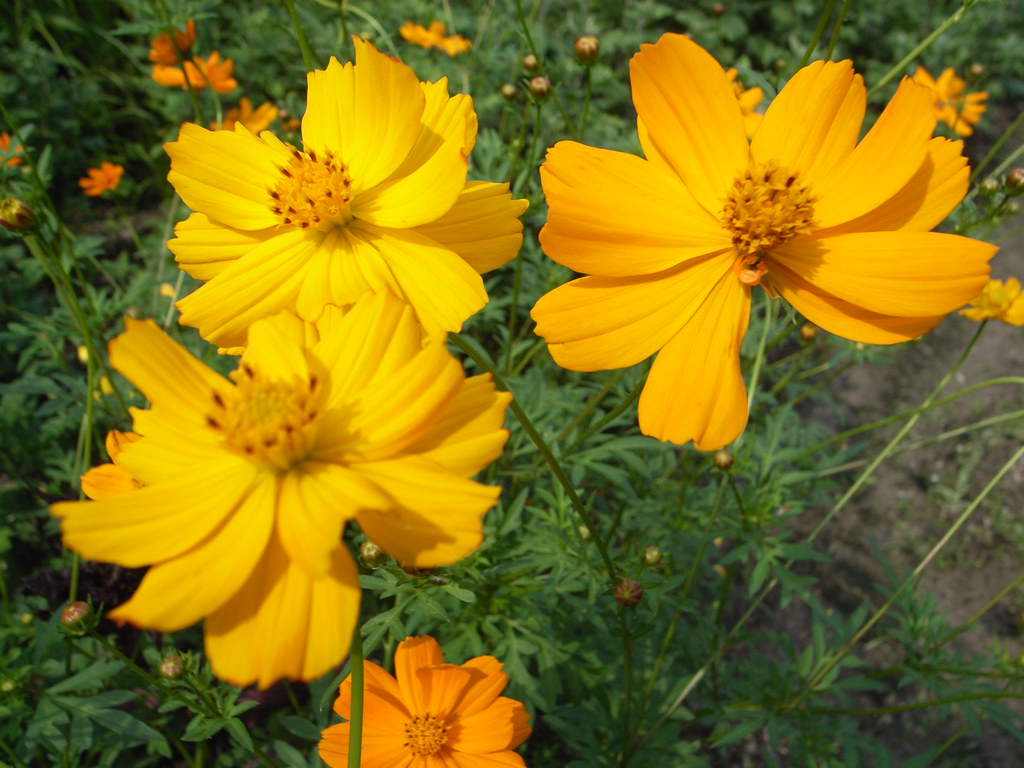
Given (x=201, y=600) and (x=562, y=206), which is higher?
(x=562, y=206)

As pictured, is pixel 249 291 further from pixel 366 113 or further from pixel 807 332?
pixel 807 332

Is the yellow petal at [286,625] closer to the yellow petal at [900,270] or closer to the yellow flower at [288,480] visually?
the yellow flower at [288,480]

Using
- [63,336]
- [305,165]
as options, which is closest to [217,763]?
[63,336]

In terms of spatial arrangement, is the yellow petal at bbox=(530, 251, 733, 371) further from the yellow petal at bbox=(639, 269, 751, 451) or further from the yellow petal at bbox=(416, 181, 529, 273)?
the yellow petal at bbox=(416, 181, 529, 273)

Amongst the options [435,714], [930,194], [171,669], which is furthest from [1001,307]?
[171,669]

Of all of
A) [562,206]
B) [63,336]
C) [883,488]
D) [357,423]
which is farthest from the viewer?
[883,488]

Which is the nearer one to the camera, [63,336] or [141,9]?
[141,9]

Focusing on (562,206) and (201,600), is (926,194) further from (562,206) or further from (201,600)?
(201,600)
